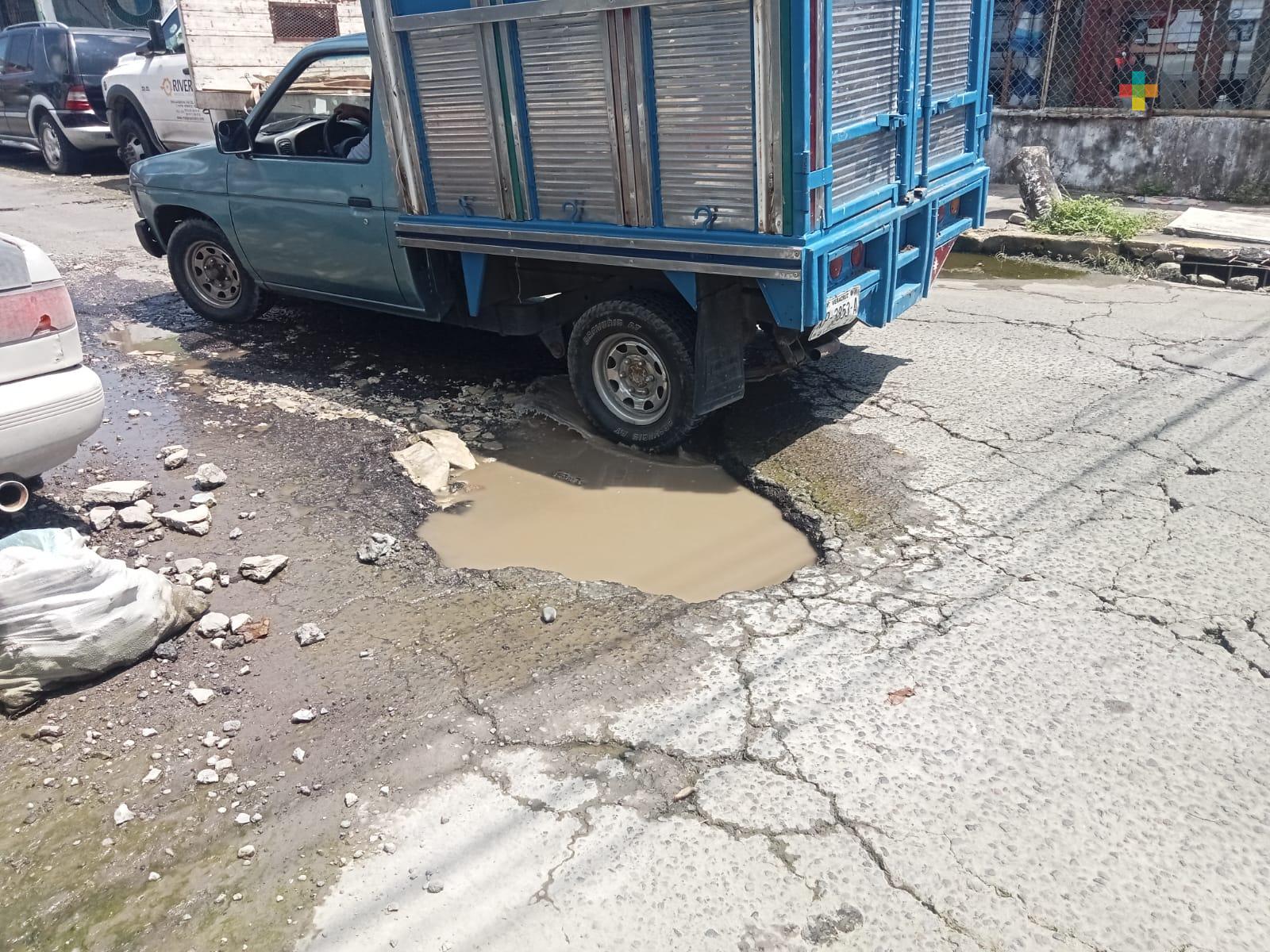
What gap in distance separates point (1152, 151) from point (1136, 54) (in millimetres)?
1366

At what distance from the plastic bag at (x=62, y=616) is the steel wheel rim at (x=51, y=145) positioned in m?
13.6

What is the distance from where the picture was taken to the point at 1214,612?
136 inches

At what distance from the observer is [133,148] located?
528 inches

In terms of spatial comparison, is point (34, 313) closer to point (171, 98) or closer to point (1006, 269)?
point (1006, 269)

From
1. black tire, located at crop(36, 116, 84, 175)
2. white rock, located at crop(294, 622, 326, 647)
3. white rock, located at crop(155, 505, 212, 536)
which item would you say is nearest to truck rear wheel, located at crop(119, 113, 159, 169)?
black tire, located at crop(36, 116, 84, 175)

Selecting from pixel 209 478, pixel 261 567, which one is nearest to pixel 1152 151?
pixel 209 478

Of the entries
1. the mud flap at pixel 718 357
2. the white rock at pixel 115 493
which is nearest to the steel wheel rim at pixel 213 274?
the white rock at pixel 115 493

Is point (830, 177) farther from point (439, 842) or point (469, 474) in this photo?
point (439, 842)

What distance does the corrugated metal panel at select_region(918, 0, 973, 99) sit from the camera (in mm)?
4996

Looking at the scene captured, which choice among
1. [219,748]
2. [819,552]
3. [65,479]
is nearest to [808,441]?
[819,552]

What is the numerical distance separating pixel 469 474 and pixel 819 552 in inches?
73.1

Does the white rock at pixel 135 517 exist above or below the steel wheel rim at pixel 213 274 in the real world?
below

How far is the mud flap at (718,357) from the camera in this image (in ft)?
15.3

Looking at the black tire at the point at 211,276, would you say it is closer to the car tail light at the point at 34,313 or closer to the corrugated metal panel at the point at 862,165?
the car tail light at the point at 34,313
